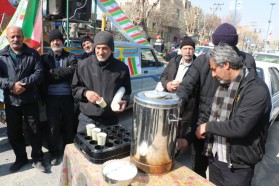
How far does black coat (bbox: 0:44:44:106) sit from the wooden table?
5.25 feet

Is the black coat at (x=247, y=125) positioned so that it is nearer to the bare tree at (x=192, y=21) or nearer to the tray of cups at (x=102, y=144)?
the tray of cups at (x=102, y=144)

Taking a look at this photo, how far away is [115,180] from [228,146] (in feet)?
2.98

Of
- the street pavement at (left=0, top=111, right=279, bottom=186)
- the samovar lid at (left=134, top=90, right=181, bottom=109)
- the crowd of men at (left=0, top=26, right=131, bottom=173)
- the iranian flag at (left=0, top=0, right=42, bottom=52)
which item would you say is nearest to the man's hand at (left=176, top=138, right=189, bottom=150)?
the samovar lid at (left=134, top=90, right=181, bottom=109)

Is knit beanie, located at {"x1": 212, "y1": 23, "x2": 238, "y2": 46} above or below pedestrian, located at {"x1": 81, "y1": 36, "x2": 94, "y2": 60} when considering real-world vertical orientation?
above

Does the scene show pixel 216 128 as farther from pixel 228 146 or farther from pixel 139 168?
pixel 139 168

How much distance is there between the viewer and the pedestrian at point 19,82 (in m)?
2.91

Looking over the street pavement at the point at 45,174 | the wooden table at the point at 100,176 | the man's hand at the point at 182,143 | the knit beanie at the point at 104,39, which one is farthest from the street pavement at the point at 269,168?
the knit beanie at the point at 104,39

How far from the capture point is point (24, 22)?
11.5 feet

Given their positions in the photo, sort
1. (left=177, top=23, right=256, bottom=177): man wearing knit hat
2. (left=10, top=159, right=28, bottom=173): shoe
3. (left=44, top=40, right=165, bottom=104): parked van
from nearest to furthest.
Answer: (left=177, top=23, right=256, bottom=177): man wearing knit hat
(left=10, top=159, right=28, bottom=173): shoe
(left=44, top=40, right=165, bottom=104): parked van

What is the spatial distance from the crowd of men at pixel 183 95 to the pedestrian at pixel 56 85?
0.01 meters

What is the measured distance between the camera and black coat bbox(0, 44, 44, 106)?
9.70 feet

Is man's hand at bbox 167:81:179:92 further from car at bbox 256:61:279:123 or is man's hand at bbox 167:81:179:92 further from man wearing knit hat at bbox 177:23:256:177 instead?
car at bbox 256:61:279:123

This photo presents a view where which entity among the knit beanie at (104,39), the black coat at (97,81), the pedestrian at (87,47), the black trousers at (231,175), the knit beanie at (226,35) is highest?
the knit beanie at (226,35)

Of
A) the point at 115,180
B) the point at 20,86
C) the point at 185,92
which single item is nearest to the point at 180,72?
the point at 185,92
